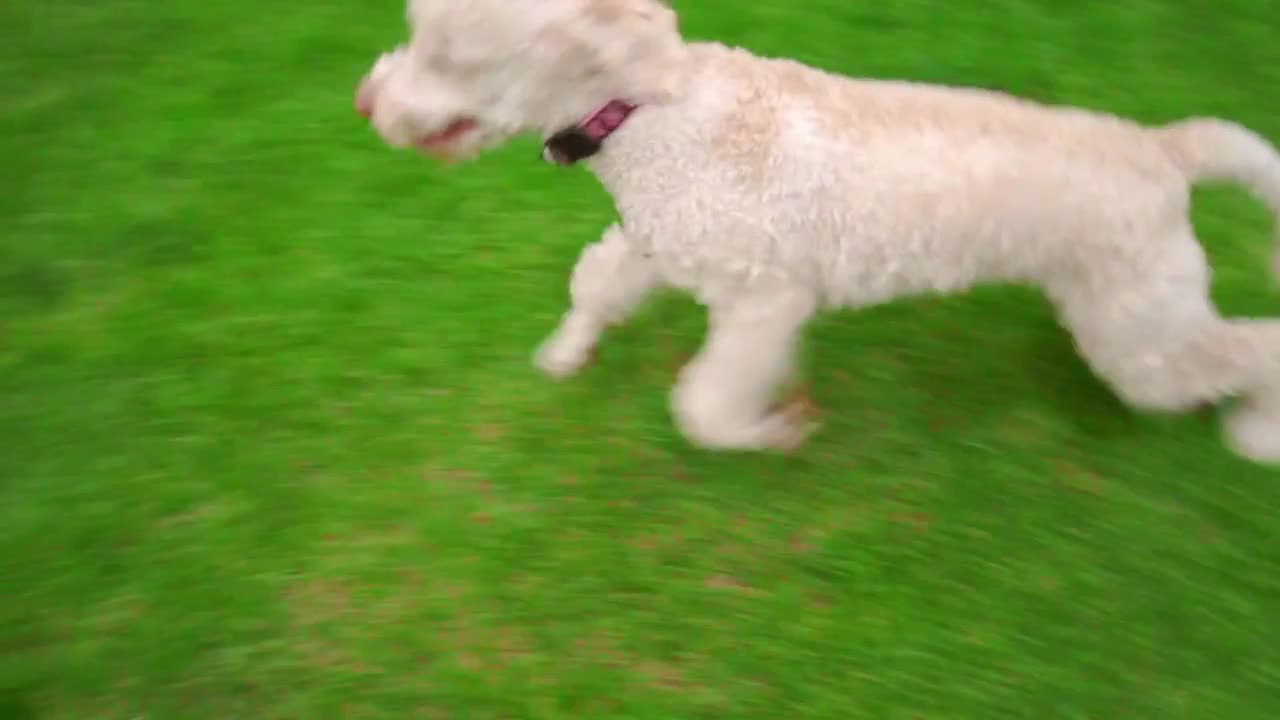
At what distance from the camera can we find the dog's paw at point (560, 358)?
2.10 meters

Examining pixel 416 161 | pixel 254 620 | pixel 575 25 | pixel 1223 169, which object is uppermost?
pixel 575 25

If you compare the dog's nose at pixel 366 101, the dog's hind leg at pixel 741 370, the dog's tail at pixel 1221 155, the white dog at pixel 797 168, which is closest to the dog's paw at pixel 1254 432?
the white dog at pixel 797 168

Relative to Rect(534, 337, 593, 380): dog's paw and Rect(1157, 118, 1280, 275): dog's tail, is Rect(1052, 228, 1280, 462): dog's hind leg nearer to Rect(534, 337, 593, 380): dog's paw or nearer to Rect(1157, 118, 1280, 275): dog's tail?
Rect(1157, 118, 1280, 275): dog's tail

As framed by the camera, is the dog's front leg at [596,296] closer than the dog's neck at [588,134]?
No

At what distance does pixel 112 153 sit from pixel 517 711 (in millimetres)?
1637

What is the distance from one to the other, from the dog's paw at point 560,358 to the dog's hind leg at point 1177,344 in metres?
0.87

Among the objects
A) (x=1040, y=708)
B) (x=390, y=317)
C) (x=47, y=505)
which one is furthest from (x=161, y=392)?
(x=1040, y=708)

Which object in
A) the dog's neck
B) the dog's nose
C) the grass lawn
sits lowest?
the grass lawn

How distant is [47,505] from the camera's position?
6.35 feet

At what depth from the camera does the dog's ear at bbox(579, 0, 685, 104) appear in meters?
1.45

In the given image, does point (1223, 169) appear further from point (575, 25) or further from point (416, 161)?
point (416, 161)

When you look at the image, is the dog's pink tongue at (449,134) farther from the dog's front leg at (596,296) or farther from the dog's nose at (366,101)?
the dog's front leg at (596,296)

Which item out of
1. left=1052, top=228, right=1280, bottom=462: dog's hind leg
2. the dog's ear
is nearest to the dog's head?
the dog's ear

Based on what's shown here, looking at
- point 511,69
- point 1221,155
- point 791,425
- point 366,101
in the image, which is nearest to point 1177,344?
point 1221,155
